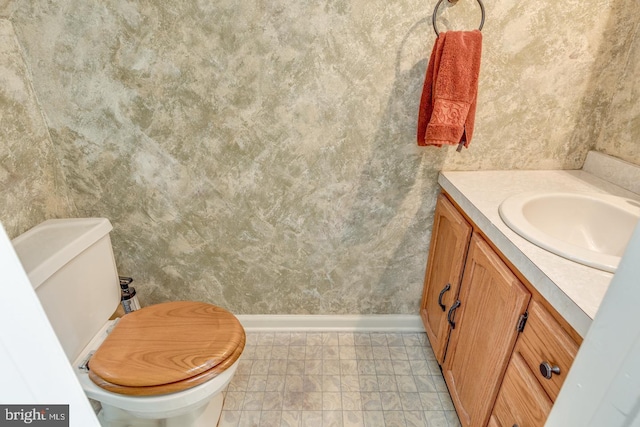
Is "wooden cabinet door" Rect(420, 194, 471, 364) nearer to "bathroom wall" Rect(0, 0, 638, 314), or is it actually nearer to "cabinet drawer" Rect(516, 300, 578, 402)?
"bathroom wall" Rect(0, 0, 638, 314)

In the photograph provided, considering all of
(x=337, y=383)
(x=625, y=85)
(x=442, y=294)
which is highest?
(x=625, y=85)

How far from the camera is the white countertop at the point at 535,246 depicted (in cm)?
71

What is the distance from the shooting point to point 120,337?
1186 millimetres

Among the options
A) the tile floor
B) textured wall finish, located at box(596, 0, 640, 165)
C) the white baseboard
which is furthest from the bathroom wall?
the tile floor

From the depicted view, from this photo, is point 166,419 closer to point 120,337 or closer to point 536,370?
point 120,337

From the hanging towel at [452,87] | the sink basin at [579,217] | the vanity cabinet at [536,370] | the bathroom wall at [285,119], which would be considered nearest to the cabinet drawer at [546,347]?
the vanity cabinet at [536,370]

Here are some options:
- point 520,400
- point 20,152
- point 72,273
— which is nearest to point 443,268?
point 520,400

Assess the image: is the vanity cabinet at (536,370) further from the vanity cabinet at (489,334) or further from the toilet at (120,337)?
the toilet at (120,337)

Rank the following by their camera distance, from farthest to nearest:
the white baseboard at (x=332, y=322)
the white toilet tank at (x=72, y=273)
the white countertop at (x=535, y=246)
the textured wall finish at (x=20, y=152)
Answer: the white baseboard at (x=332, y=322) → the textured wall finish at (x=20, y=152) → the white toilet tank at (x=72, y=273) → the white countertop at (x=535, y=246)

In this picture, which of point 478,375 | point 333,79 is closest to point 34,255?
point 333,79

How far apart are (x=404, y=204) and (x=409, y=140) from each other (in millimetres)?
288

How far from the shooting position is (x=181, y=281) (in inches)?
66.1

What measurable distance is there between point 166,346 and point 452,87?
1.31m

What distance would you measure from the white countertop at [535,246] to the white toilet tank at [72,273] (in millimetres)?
1336
